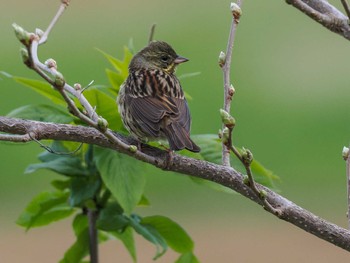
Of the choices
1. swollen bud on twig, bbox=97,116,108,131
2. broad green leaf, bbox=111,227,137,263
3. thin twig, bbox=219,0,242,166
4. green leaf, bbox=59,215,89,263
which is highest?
thin twig, bbox=219,0,242,166

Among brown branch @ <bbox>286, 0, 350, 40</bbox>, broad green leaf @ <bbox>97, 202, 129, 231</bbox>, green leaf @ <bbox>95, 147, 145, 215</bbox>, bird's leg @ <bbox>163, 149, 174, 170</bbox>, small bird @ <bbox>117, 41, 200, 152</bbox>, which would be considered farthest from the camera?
small bird @ <bbox>117, 41, 200, 152</bbox>

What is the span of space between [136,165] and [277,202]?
3.05 feet

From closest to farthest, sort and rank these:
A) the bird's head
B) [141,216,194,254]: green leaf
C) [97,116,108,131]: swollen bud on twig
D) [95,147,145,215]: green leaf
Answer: [97,116,108,131]: swollen bud on twig, [95,147,145,215]: green leaf, [141,216,194,254]: green leaf, the bird's head

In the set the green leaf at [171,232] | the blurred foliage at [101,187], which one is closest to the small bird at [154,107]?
the blurred foliage at [101,187]

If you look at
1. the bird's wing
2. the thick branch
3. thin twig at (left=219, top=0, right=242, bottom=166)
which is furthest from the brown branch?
the bird's wing

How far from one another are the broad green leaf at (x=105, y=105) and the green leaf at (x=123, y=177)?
181mm

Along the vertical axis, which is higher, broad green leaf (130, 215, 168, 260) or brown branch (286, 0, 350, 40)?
brown branch (286, 0, 350, 40)

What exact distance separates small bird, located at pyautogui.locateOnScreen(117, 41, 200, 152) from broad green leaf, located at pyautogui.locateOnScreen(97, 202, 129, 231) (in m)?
0.33

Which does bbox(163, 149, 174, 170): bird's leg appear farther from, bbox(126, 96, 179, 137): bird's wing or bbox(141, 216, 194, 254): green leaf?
bbox(126, 96, 179, 137): bird's wing

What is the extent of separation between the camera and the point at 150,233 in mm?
4367

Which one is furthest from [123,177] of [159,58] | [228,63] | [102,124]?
[159,58]

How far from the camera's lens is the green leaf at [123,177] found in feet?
13.9

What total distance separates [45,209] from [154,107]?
3.15 feet

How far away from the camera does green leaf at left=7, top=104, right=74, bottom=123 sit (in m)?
4.30
